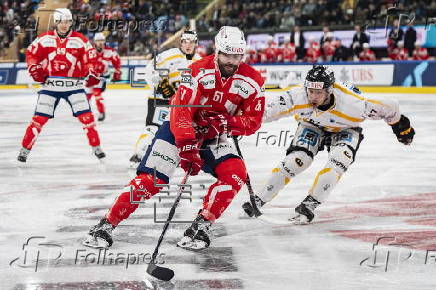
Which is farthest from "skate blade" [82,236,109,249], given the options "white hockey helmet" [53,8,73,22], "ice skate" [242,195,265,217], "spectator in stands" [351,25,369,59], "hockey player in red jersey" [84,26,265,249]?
"spectator in stands" [351,25,369,59]

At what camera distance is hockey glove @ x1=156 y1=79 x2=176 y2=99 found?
8062mm

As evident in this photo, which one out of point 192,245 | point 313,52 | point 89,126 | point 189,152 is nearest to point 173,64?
point 89,126

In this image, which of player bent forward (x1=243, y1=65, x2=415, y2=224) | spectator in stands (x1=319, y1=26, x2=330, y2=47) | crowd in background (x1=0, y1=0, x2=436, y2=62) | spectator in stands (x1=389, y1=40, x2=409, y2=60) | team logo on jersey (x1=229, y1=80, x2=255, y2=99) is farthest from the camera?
spectator in stands (x1=319, y1=26, x2=330, y2=47)

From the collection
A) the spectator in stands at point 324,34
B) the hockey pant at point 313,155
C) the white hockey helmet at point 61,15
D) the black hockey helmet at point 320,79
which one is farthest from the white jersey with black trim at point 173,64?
the spectator in stands at point 324,34

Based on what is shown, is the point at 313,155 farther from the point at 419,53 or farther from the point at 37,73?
the point at 419,53

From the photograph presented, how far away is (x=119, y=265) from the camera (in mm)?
4438

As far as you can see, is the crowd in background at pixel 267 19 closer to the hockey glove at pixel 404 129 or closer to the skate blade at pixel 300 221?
the hockey glove at pixel 404 129

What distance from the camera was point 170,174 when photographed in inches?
194

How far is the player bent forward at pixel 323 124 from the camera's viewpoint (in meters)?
5.72

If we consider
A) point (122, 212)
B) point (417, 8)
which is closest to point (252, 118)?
point (122, 212)

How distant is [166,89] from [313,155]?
2.57 metres

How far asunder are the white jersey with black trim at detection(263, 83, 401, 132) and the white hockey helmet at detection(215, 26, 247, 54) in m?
1.00

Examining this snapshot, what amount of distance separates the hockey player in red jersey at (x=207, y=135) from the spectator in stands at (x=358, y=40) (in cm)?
1599

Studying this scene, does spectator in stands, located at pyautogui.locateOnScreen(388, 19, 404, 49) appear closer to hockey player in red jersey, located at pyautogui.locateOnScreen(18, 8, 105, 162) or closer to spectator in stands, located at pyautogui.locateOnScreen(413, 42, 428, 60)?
spectator in stands, located at pyautogui.locateOnScreen(413, 42, 428, 60)
